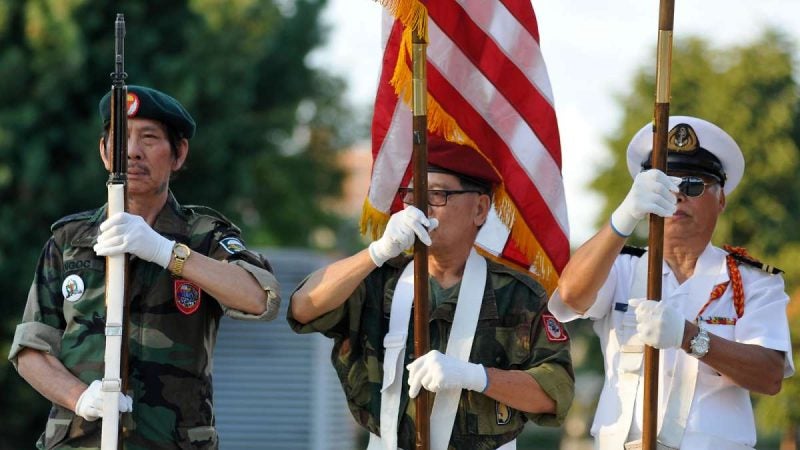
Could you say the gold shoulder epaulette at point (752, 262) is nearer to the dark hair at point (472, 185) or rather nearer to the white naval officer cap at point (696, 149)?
the white naval officer cap at point (696, 149)

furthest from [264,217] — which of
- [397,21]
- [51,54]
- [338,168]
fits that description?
[397,21]

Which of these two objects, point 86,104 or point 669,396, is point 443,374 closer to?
point 669,396

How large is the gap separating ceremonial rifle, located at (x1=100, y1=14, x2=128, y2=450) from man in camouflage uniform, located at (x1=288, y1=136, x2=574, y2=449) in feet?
2.28

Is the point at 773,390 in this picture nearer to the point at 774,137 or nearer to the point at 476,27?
Result: the point at 476,27

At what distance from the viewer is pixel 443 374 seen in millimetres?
6320

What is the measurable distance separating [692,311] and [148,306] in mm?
2258

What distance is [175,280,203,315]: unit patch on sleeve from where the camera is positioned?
22.2ft

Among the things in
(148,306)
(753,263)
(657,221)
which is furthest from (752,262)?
(148,306)

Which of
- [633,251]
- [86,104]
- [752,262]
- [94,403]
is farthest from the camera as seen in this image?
[86,104]

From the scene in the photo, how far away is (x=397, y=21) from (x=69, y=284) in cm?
187

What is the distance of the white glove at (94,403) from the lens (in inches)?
254

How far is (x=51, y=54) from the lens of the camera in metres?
22.7

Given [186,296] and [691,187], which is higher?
[691,187]

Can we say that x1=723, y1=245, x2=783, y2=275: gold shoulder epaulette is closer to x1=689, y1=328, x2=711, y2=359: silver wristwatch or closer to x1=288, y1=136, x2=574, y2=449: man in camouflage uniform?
x1=689, y1=328, x2=711, y2=359: silver wristwatch
